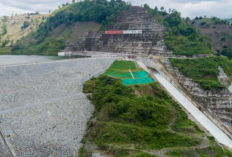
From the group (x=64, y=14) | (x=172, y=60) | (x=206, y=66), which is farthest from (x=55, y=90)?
(x=64, y=14)

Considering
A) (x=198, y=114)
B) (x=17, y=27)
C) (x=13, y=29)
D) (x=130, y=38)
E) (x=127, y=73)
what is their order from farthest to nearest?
(x=17, y=27) < (x=13, y=29) < (x=130, y=38) < (x=127, y=73) < (x=198, y=114)

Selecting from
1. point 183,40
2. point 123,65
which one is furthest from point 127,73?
point 183,40

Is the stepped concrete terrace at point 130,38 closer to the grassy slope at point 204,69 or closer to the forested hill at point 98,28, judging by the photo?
the forested hill at point 98,28

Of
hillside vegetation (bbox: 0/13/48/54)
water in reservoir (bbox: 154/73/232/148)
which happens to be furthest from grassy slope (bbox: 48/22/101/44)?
water in reservoir (bbox: 154/73/232/148)

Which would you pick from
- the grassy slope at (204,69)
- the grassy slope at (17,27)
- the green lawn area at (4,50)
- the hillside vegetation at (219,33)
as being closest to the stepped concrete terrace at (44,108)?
the grassy slope at (204,69)

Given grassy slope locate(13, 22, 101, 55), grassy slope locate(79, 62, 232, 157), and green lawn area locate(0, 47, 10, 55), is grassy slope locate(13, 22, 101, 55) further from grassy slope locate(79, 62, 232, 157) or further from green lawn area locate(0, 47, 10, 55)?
grassy slope locate(79, 62, 232, 157)

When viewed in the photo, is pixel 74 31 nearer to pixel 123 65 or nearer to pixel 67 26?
pixel 67 26
